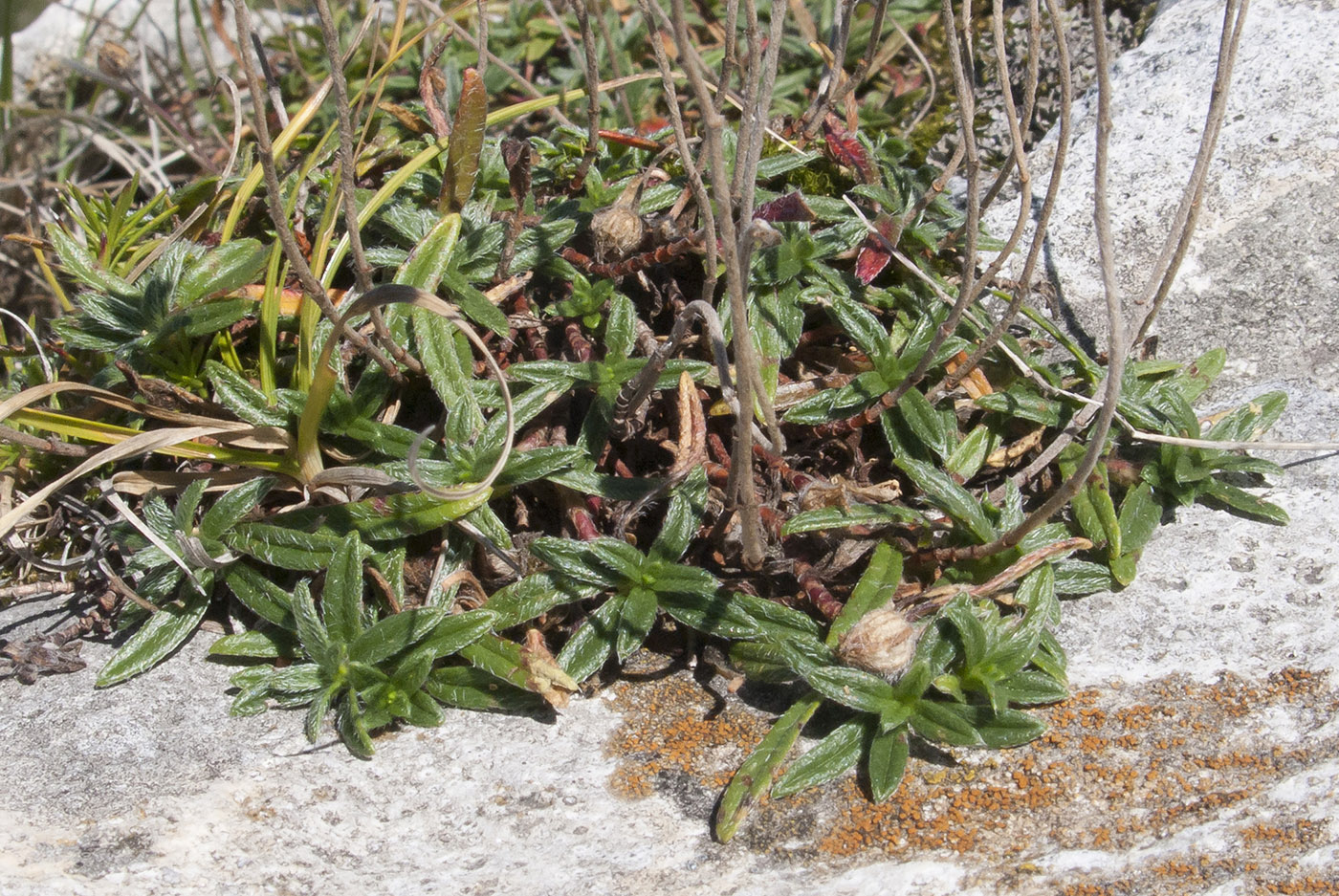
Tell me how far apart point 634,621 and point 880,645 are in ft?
1.40

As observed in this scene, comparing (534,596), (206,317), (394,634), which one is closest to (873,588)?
(534,596)

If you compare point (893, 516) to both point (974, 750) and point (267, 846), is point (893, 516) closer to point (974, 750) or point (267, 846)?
point (974, 750)

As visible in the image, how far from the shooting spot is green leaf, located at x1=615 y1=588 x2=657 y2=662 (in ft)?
6.25

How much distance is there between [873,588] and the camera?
1970 millimetres

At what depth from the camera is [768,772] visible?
175 cm

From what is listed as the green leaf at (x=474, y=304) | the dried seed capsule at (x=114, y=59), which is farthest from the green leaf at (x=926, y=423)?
the dried seed capsule at (x=114, y=59)

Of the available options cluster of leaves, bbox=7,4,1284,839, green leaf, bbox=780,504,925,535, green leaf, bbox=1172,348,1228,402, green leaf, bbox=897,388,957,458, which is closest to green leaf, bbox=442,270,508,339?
cluster of leaves, bbox=7,4,1284,839

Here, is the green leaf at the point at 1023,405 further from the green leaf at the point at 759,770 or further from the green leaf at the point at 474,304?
the green leaf at the point at 474,304

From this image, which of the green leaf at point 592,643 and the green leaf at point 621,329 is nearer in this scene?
the green leaf at point 592,643

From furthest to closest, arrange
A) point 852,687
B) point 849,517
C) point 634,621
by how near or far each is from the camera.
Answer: point 849,517 → point 634,621 → point 852,687

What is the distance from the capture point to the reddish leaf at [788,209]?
220 centimetres

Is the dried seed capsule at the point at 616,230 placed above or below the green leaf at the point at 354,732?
above

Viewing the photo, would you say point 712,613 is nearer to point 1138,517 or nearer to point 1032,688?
point 1032,688

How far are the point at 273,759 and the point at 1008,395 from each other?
5.12 ft
